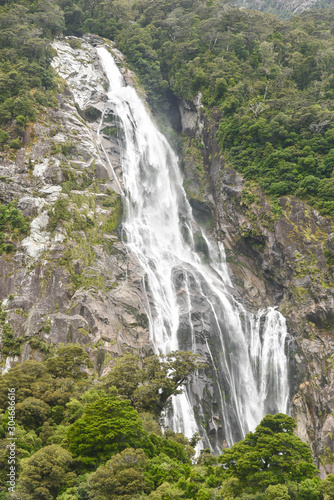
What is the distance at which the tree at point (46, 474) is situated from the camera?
1367 cm

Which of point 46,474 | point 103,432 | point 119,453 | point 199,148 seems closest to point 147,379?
point 103,432

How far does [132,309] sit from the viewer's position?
31.0 meters

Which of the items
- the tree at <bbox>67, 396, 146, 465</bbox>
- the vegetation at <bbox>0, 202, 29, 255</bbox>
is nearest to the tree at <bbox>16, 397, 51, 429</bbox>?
the tree at <bbox>67, 396, 146, 465</bbox>

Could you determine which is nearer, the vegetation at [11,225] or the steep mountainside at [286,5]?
the vegetation at [11,225]

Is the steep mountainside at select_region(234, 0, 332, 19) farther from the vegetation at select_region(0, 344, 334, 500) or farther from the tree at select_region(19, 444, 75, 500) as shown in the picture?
the tree at select_region(19, 444, 75, 500)

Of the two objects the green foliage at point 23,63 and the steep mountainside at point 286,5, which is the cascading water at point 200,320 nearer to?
the green foliage at point 23,63

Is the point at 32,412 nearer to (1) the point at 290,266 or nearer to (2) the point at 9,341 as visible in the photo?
(2) the point at 9,341

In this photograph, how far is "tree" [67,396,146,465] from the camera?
16016mm

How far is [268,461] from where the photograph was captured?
15180mm

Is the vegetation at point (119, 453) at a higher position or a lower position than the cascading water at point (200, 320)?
lower

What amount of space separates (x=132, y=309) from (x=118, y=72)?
122ft

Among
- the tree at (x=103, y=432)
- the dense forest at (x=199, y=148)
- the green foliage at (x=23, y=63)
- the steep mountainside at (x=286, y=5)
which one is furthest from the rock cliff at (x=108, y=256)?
the steep mountainside at (x=286, y=5)

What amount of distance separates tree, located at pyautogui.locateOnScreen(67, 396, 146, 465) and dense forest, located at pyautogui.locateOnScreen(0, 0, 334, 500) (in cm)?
5

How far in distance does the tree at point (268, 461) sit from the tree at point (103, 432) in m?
3.99
